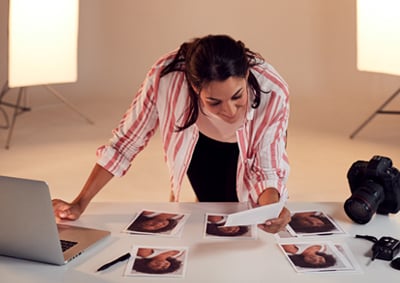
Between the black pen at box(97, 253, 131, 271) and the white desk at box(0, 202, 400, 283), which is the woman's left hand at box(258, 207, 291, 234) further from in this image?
the black pen at box(97, 253, 131, 271)

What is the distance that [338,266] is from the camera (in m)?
1.42

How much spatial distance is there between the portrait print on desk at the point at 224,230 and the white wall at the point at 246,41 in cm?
345

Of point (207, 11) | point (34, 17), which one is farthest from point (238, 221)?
point (207, 11)

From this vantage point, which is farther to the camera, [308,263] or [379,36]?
[379,36]

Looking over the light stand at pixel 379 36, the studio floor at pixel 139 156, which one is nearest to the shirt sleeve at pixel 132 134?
the studio floor at pixel 139 156

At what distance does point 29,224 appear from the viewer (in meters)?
1.41

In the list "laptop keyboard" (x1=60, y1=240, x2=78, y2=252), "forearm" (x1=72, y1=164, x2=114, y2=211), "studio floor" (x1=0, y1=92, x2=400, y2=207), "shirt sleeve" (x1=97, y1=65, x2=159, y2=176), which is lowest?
"studio floor" (x1=0, y1=92, x2=400, y2=207)

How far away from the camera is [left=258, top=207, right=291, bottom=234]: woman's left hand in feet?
5.17

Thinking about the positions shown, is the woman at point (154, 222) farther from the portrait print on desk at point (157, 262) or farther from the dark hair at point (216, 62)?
the dark hair at point (216, 62)

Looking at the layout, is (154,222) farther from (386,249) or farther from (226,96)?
(386,249)

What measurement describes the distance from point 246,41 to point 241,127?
3.67 metres

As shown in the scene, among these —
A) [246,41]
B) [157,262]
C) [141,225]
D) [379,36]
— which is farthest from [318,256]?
[246,41]

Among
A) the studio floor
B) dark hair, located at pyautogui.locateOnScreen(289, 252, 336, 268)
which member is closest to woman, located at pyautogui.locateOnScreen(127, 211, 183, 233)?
dark hair, located at pyautogui.locateOnScreen(289, 252, 336, 268)

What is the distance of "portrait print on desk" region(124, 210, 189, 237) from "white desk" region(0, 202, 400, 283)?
0.8 inches
